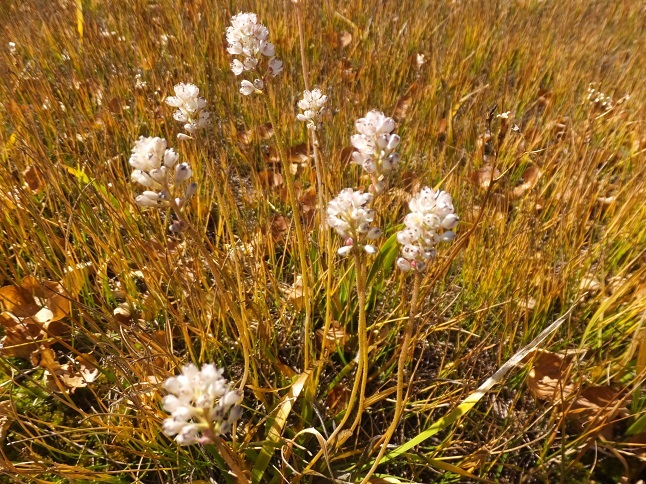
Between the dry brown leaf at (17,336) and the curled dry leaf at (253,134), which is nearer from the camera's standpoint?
the dry brown leaf at (17,336)

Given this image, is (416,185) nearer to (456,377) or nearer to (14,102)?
(456,377)

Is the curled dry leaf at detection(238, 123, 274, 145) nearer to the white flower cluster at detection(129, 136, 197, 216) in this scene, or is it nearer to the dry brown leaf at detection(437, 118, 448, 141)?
the dry brown leaf at detection(437, 118, 448, 141)

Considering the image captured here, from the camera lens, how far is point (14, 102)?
1.76 m

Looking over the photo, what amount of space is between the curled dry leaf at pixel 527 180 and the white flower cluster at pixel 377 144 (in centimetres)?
129

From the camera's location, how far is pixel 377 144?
2.46ft

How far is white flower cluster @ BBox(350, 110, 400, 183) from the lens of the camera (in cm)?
74

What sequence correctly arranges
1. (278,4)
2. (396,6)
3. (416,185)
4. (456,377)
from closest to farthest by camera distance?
(456,377)
(416,185)
(278,4)
(396,6)

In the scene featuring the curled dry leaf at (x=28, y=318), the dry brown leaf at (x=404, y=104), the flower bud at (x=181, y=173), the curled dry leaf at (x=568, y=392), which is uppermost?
the flower bud at (x=181, y=173)

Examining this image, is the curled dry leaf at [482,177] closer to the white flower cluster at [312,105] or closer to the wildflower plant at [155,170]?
the white flower cluster at [312,105]

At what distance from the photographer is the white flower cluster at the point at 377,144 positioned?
74 centimetres

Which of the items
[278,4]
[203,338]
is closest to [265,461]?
[203,338]

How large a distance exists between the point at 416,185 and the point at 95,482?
138cm

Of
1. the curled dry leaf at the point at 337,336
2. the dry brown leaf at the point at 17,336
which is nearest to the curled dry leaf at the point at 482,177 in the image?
the curled dry leaf at the point at 337,336

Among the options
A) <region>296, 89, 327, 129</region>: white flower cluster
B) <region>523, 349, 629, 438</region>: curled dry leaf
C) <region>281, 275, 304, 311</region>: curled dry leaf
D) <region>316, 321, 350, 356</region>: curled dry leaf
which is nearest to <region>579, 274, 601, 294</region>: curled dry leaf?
<region>523, 349, 629, 438</region>: curled dry leaf
